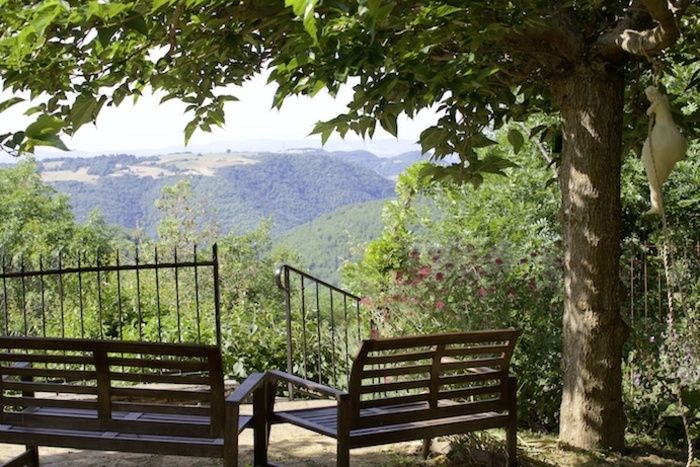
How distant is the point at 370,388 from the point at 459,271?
2.21 m

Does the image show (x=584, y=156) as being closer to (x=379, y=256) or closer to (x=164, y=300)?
(x=379, y=256)

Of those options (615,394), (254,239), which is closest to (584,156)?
(615,394)

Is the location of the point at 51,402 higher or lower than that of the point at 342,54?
lower

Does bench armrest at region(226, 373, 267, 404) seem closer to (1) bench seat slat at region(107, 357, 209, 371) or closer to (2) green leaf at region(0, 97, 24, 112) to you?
(1) bench seat slat at region(107, 357, 209, 371)

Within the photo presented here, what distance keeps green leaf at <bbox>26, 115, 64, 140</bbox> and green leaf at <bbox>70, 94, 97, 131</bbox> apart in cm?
214

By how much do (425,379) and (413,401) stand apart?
0.38 ft

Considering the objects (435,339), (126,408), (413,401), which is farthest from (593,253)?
(126,408)

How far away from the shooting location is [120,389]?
3395mm

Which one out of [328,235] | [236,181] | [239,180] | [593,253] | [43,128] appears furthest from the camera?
[239,180]

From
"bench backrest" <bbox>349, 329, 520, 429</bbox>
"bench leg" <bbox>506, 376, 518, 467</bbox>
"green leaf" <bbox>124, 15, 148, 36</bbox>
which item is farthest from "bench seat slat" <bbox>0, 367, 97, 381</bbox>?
"bench leg" <bbox>506, 376, 518, 467</bbox>

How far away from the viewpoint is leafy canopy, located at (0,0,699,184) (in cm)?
279

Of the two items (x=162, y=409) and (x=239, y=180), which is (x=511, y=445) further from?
(x=239, y=180)

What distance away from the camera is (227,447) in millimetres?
3277

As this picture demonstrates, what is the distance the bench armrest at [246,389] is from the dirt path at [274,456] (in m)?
0.69
